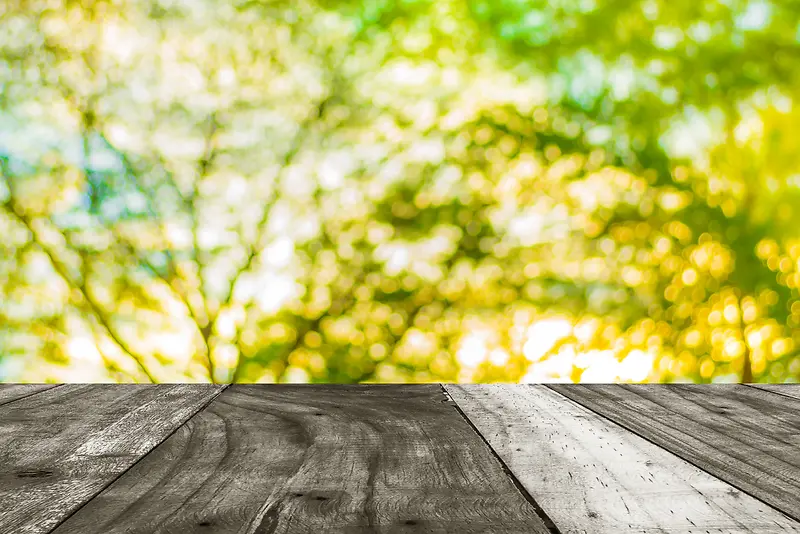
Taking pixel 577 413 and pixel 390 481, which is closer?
pixel 390 481

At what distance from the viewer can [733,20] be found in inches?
81.6

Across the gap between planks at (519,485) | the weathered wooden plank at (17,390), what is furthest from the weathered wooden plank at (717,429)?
the weathered wooden plank at (17,390)

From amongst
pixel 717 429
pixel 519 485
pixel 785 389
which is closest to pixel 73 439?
pixel 519 485

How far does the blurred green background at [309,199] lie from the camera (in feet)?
6.53

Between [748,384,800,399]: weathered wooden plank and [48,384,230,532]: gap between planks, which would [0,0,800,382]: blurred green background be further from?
[48,384,230,532]: gap between planks

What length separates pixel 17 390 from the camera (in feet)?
2.79

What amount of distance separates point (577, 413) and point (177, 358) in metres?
1.53

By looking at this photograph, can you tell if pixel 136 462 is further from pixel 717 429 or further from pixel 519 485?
pixel 717 429

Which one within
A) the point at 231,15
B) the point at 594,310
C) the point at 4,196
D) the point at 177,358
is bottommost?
the point at 177,358

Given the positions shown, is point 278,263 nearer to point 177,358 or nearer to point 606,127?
point 177,358

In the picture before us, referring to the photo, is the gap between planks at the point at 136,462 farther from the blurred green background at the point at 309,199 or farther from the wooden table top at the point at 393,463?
the blurred green background at the point at 309,199

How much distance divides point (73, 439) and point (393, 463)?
29 centimetres

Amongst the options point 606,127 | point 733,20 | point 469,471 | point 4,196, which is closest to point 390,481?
point 469,471

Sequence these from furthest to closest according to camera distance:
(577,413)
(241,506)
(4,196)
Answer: (4,196) → (577,413) → (241,506)
